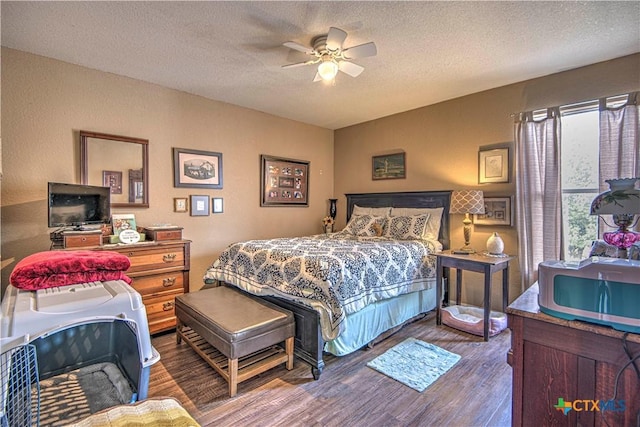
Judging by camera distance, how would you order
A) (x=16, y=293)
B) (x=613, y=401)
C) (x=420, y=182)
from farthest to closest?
(x=420, y=182) → (x=16, y=293) → (x=613, y=401)

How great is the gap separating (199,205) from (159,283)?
108cm

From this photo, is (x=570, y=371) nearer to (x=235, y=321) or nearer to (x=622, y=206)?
(x=622, y=206)

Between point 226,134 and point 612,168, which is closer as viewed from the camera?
point 612,168

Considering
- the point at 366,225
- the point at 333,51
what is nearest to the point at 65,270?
the point at 333,51

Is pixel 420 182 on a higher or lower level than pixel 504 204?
higher

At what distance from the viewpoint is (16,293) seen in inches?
55.9

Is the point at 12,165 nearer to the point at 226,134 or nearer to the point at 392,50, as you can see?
the point at 226,134

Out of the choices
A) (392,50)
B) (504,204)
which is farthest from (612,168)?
(392,50)

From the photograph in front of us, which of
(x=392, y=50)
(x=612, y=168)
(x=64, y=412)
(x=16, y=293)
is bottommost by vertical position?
(x=64, y=412)

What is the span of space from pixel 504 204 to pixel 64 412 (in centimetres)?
398

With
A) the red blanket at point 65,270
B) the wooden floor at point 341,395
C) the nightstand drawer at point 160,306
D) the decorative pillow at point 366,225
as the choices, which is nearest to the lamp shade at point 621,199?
the wooden floor at point 341,395

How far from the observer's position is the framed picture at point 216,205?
12.2 ft

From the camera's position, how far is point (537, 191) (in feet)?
9.91

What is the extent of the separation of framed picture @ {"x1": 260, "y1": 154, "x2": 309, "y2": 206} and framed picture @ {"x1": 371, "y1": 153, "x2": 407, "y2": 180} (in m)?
1.09
